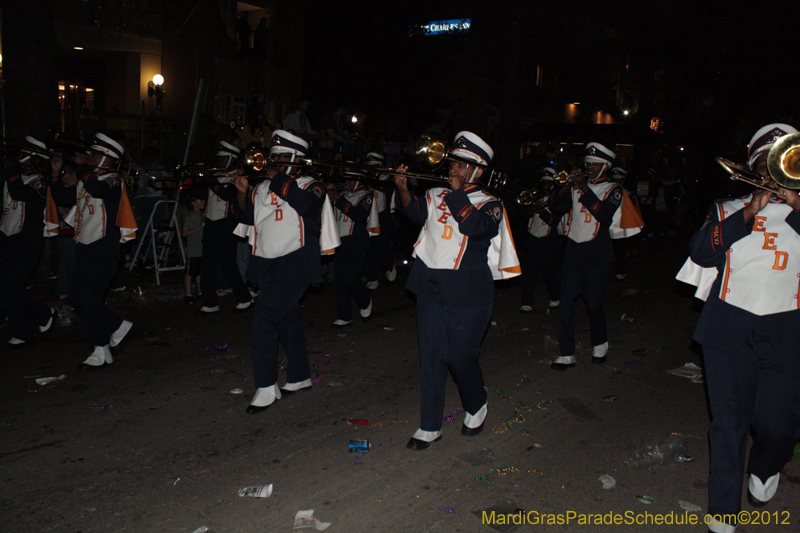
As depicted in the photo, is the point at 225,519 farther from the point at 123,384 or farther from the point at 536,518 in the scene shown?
the point at 123,384

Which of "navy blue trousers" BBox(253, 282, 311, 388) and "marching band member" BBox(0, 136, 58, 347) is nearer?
"navy blue trousers" BBox(253, 282, 311, 388)

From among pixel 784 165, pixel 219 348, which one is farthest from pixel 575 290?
pixel 219 348

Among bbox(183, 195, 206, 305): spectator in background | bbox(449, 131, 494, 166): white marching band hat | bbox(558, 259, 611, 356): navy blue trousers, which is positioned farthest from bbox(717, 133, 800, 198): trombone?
bbox(183, 195, 206, 305): spectator in background

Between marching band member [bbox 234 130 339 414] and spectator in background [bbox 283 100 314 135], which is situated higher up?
spectator in background [bbox 283 100 314 135]

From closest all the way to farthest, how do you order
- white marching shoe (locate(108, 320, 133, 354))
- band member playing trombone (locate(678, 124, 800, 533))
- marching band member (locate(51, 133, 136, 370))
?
band member playing trombone (locate(678, 124, 800, 533)) → marching band member (locate(51, 133, 136, 370)) → white marching shoe (locate(108, 320, 133, 354))

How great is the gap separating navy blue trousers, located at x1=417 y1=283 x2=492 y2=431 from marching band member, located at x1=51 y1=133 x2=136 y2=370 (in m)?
3.45

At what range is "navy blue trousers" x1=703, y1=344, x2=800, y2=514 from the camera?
11.5 feet

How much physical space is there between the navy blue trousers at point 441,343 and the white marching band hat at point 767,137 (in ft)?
6.50

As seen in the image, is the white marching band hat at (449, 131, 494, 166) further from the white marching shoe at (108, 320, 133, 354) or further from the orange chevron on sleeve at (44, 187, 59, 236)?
the orange chevron on sleeve at (44, 187, 59, 236)

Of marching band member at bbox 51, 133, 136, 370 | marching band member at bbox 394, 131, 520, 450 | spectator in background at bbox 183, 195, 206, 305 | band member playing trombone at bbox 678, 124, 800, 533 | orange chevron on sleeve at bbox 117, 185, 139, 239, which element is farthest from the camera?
spectator in background at bbox 183, 195, 206, 305

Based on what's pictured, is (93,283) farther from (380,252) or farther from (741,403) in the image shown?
(741,403)

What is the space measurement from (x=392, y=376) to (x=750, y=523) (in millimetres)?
3376

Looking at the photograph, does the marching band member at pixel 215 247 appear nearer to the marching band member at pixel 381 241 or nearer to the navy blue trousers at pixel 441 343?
the marching band member at pixel 381 241

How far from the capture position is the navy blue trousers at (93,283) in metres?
6.10
